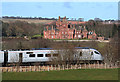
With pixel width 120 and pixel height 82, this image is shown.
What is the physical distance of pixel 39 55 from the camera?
32.5 m

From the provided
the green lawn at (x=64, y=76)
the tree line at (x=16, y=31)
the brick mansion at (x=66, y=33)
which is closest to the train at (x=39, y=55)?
the green lawn at (x=64, y=76)

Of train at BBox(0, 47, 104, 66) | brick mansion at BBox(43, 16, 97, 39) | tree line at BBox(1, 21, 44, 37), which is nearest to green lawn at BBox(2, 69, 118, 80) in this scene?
train at BBox(0, 47, 104, 66)

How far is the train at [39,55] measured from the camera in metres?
30.9

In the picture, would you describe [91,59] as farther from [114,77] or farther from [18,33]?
[18,33]

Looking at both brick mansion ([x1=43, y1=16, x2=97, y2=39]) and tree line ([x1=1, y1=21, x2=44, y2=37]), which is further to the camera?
brick mansion ([x1=43, y1=16, x2=97, y2=39])

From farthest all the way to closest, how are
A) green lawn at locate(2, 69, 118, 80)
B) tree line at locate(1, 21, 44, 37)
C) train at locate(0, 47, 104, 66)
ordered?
tree line at locate(1, 21, 44, 37), train at locate(0, 47, 104, 66), green lawn at locate(2, 69, 118, 80)

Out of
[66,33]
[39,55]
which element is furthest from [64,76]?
[66,33]

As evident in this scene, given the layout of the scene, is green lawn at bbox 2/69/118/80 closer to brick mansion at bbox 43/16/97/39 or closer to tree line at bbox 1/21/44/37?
tree line at bbox 1/21/44/37

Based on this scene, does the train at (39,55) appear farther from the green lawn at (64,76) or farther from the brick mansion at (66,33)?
the brick mansion at (66,33)

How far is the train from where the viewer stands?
30.9 m

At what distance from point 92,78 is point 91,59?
13889 mm

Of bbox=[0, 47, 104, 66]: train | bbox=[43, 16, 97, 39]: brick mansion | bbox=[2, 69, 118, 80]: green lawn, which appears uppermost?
bbox=[43, 16, 97, 39]: brick mansion

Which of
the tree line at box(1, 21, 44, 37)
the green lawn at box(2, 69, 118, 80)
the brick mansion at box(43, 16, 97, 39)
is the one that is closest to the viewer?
the green lawn at box(2, 69, 118, 80)

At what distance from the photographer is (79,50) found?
3244 cm
